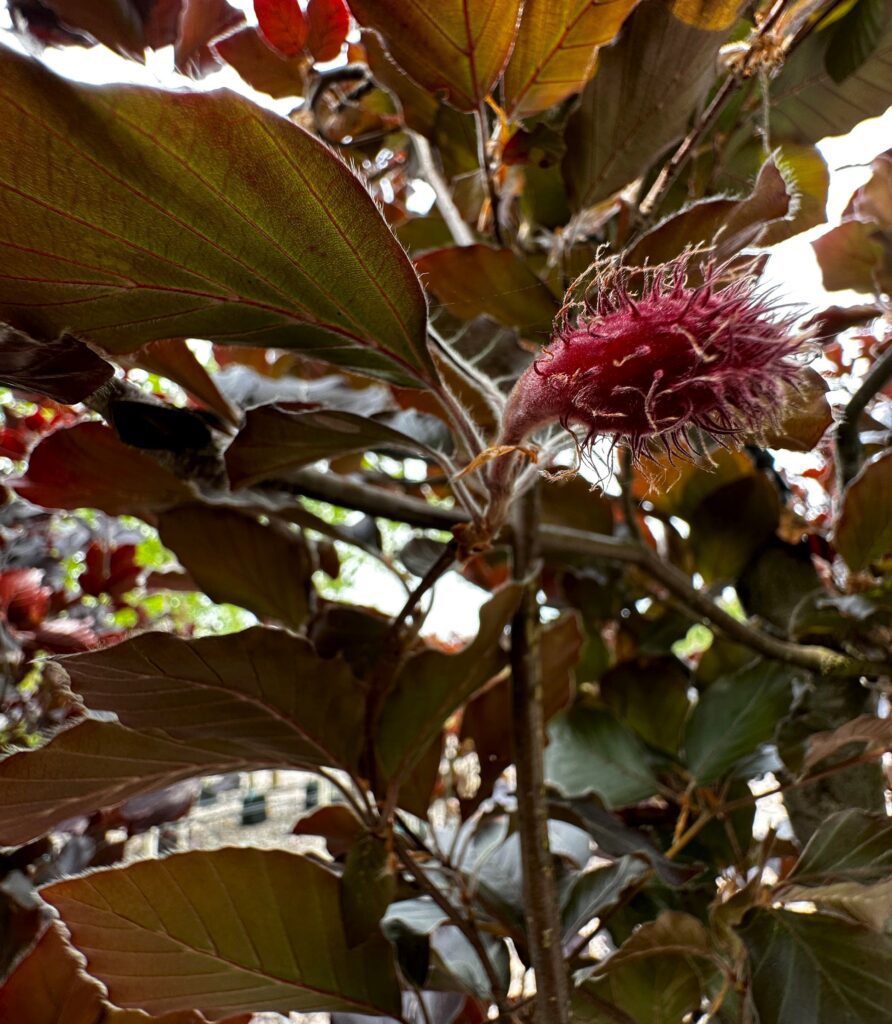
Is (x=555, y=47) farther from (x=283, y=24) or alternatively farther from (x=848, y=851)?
(x=848, y=851)

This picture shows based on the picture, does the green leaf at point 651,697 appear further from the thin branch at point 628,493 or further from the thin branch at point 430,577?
the thin branch at point 430,577

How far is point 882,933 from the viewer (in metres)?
0.41

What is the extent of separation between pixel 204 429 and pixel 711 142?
43 centimetres

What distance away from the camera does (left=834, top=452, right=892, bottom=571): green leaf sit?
0.55 metres

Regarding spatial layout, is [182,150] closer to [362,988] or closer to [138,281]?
[138,281]

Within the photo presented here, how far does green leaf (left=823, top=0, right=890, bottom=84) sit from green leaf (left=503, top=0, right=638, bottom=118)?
17cm

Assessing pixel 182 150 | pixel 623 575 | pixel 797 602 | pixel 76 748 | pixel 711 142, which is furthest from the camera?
pixel 623 575

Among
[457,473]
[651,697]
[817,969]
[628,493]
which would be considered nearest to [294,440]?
[457,473]

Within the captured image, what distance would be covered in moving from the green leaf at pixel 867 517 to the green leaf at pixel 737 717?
4.5 inches

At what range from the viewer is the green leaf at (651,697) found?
0.76 m

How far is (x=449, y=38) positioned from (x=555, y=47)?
64 mm

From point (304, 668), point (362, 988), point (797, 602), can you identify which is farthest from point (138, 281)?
point (797, 602)

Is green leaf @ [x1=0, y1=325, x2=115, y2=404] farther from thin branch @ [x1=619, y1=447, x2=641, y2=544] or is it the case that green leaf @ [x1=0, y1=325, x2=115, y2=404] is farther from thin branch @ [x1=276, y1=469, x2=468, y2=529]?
thin branch @ [x1=619, y1=447, x2=641, y2=544]

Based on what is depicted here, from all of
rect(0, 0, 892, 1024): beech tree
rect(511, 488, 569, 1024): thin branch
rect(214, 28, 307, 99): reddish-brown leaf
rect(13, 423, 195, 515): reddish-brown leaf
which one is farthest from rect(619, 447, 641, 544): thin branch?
rect(214, 28, 307, 99): reddish-brown leaf
